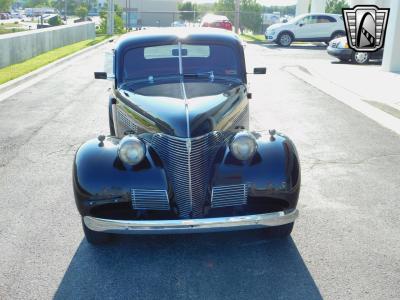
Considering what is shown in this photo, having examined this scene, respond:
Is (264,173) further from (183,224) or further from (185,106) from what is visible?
(185,106)

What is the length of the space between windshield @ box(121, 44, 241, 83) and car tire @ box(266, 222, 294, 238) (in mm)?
1926

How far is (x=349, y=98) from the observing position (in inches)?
449

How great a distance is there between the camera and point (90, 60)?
18312 millimetres

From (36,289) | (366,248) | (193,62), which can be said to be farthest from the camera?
(193,62)

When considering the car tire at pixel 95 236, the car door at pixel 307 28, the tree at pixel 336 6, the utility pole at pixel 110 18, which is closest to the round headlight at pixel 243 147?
the car tire at pixel 95 236

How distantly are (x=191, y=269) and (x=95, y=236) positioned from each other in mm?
957

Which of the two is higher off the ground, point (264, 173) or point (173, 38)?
point (173, 38)

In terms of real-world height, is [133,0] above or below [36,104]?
above

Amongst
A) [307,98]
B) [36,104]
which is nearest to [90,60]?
[36,104]

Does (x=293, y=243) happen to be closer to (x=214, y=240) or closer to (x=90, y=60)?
(x=214, y=240)

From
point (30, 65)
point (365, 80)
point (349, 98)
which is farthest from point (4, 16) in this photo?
point (349, 98)

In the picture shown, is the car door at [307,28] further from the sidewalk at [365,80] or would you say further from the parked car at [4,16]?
the parked car at [4,16]

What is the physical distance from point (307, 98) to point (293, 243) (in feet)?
25.0

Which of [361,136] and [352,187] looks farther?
[361,136]
